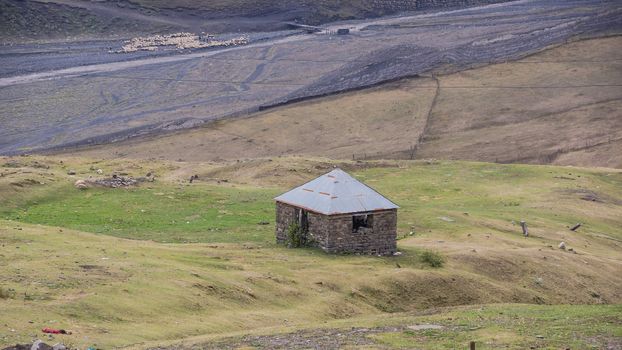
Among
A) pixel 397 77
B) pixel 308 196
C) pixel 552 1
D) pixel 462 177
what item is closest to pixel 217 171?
pixel 462 177

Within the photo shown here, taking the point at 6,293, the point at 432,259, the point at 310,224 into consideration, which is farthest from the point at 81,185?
the point at 6,293

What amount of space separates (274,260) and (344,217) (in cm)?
322

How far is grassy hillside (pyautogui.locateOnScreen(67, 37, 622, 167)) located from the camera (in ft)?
253

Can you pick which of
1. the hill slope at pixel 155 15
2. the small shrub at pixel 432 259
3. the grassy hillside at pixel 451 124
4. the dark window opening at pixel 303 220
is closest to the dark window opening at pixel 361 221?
the dark window opening at pixel 303 220

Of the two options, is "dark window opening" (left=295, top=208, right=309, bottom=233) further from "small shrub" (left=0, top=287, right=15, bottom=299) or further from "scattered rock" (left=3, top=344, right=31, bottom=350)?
"scattered rock" (left=3, top=344, right=31, bottom=350)

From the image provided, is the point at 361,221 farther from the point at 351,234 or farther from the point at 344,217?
the point at 344,217

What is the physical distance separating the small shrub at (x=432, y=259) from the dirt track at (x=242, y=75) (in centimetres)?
4097

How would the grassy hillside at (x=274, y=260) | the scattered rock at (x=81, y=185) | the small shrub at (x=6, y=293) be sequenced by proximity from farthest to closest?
1. the scattered rock at (x=81, y=185)
2. the grassy hillside at (x=274, y=260)
3. the small shrub at (x=6, y=293)

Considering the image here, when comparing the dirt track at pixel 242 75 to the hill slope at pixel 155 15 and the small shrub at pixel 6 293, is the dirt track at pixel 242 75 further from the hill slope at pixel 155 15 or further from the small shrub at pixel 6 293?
the small shrub at pixel 6 293

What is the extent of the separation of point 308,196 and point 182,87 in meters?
54.3

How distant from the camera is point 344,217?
137 ft

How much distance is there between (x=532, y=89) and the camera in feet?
299

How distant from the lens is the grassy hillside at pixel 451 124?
253 ft

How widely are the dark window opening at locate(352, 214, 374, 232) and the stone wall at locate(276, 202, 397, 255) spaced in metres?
0.12
